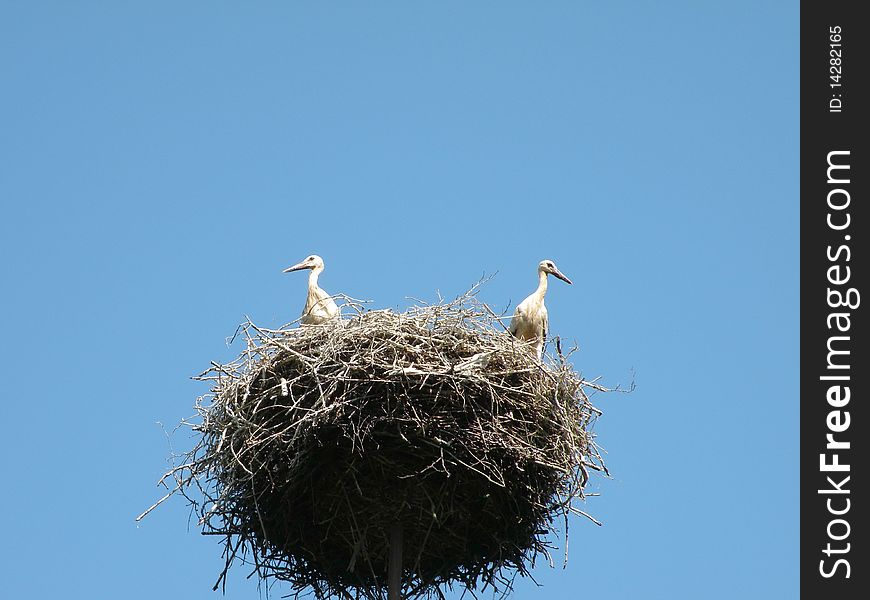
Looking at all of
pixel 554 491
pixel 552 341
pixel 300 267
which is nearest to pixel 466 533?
pixel 554 491

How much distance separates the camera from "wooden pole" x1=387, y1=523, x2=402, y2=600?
→ 14.5 m

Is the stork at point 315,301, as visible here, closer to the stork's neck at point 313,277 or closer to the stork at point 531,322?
the stork's neck at point 313,277

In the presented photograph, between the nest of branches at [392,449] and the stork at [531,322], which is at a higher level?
the stork at [531,322]

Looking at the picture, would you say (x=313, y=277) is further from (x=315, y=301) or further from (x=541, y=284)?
(x=541, y=284)

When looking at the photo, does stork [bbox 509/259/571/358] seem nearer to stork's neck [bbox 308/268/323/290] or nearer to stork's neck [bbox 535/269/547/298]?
stork's neck [bbox 535/269/547/298]

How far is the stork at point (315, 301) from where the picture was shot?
16.1 m

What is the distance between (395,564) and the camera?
14.6 m

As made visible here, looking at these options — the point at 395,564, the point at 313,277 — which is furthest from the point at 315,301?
the point at 395,564

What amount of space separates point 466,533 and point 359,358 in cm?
152

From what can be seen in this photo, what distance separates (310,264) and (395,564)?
395 centimetres

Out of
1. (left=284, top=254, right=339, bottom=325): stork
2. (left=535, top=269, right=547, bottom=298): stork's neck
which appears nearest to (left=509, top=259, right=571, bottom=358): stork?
(left=535, top=269, right=547, bottom=298): stork's neck

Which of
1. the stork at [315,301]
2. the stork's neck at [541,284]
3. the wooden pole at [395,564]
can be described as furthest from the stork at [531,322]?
the wooden pole at [395,564]

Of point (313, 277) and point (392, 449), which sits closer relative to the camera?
point (392, 449)
